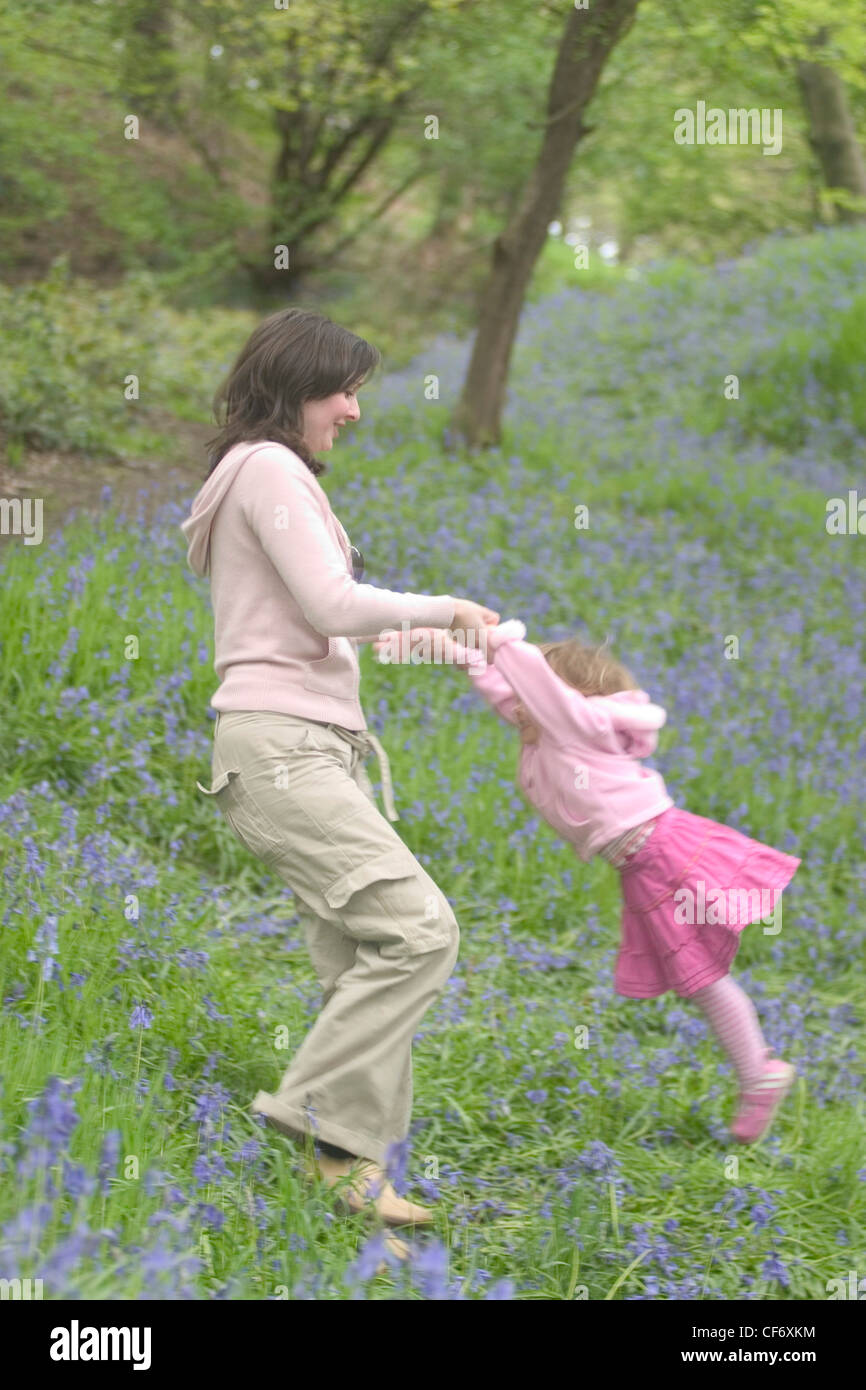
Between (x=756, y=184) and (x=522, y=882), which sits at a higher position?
(x=756, y=184)

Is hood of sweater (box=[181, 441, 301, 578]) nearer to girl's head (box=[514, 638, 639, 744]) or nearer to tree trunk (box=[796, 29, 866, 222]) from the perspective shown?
girl's head (box=[514, 638, 639, 744])

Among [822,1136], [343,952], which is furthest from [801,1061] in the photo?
[343,952]

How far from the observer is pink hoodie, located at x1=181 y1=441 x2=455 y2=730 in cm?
324

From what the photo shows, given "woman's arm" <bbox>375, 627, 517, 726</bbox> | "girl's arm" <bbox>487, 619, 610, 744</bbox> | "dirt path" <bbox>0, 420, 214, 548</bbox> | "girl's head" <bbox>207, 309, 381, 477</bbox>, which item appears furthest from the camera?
"dirt path" <bbox>0, 420, 214, 548</bbox>

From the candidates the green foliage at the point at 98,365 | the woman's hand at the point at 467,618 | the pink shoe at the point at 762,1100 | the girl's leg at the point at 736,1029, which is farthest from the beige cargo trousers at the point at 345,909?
the green foliage at the point at 98,365

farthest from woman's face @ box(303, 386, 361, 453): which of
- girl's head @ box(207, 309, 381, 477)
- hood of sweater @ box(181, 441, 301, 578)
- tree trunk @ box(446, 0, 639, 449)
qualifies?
tree trunk @ box(446, 0, 639, 449)

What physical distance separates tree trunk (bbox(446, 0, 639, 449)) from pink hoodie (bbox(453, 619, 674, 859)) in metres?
6.51

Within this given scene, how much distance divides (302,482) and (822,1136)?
2.67 m

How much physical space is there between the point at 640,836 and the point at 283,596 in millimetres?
1230

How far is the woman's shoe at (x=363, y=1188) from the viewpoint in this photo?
3373 mm

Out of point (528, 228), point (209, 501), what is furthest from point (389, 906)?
point (528, 228)

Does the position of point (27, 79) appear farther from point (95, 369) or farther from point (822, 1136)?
point (822, 1136)

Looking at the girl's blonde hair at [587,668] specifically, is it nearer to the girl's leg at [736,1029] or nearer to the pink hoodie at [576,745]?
the pink hoodie at [576,745]

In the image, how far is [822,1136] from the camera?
4.39 metres
